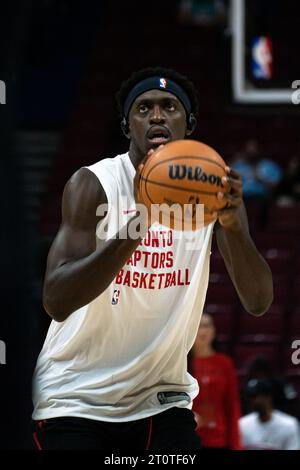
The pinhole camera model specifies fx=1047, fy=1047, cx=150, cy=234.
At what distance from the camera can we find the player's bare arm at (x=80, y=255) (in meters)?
3.30

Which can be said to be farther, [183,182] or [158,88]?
[158,88]

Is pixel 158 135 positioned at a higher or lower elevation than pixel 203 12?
lower

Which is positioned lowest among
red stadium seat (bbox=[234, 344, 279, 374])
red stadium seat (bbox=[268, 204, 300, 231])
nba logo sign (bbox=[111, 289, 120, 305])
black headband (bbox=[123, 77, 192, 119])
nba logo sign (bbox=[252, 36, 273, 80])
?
red stadium seat (bbox=[234, 344, 279, 374])

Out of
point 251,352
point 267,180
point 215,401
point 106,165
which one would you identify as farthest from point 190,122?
point 267,180

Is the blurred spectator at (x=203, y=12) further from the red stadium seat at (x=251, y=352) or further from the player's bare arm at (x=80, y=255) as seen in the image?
the player's bare arm at (x=80, y=255)

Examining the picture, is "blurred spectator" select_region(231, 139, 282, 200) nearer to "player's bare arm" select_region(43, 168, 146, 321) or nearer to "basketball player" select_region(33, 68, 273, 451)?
"basketball player" select_region(33, 68, 273, 451)

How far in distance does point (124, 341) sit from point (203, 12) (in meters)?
12.8

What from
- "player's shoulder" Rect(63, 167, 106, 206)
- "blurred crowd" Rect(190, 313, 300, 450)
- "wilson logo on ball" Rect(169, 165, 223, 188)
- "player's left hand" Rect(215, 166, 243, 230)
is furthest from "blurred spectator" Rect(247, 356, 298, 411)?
"wilson logo on ball" Rect(169, 165, 223, 188)

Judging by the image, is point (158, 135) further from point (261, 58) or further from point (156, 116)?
point (261, 58)

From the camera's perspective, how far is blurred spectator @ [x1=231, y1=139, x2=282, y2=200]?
12570 mm

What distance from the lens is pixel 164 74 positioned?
3883mm

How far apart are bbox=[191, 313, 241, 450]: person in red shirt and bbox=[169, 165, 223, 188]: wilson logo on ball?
13.2 feet

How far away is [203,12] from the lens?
15867 mm

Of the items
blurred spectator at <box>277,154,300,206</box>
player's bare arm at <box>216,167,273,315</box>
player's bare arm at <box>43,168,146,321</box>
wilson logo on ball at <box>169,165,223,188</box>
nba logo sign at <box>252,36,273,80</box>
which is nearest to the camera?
wilson logo on ball at <box>169,165,223,188</box>
